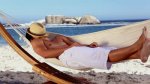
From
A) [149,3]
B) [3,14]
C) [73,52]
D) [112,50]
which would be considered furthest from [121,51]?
[149,3]

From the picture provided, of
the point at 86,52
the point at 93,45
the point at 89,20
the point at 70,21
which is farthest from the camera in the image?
the point at 89,20

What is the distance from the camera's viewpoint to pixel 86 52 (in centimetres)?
353

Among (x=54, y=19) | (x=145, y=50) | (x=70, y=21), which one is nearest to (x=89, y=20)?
(x=70, y=21)

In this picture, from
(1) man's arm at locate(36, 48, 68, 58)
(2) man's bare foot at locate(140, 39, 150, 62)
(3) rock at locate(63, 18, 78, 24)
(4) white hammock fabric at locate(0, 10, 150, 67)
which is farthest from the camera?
(3) rock at locate(63, 18, 78, 24)

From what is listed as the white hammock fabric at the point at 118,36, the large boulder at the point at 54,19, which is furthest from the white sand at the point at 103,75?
the large boulder at the point at 54,19

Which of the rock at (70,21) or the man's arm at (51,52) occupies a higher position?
the man's arm at (51,52)

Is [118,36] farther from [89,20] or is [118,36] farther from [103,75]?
[89,20]

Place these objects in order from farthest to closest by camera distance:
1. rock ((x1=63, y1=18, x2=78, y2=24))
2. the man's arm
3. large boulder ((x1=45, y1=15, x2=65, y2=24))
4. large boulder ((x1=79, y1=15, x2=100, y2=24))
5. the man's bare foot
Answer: large boulder ((x1=79, y1=15, x2=100, y2=24)), rock ((x1=63, y1=18, x2=78, y2=24)), large boulder ((x1=45, y1=15, x2=65, y2=24)), the man's arm, the man's bare foot

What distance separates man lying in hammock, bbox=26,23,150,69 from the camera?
3326mm

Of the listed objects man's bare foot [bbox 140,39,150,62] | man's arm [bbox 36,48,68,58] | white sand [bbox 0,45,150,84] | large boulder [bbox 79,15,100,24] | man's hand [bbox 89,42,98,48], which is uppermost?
man's bare foot [bbox 140,39,150,62]

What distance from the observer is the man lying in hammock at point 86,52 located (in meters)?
3.33

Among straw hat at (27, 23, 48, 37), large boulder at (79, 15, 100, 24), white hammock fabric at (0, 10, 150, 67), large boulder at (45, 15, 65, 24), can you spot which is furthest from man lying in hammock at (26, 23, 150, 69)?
large boulder at (79, 15, 100, 24)

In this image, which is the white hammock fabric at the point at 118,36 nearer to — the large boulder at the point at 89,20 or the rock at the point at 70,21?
the rock at the point at 70,21

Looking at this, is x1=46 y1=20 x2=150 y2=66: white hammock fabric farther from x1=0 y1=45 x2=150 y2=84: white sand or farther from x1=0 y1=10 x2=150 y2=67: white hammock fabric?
x1=0 y1=45 x2=150 y2=84: white sand
